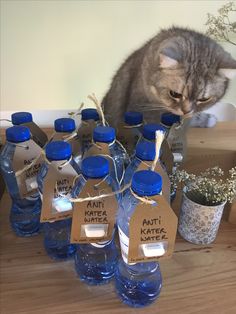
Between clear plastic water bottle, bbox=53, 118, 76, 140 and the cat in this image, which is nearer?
clear plastic water bottle, bbox=53, 118, 76, 140

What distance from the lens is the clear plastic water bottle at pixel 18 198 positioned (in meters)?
0.58

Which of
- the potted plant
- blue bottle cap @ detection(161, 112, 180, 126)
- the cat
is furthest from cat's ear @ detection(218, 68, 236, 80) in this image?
the potted plant

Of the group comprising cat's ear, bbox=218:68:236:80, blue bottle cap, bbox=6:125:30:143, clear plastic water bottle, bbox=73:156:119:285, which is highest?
cat's ear, bbox=218:68:236:80

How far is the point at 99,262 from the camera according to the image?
59cm

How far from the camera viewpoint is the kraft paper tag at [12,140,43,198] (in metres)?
0.59

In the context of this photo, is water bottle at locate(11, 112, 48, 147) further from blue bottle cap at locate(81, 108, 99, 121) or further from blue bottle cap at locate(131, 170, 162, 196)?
blue bottle cap at locate(131, 170, 162, 196)

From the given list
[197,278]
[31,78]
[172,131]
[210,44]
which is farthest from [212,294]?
[31,78]

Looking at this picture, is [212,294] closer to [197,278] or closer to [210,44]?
[197,278]

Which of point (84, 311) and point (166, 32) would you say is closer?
point (84, 311)

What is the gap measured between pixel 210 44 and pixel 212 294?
27.0 inches

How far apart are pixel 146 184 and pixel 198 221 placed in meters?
0.22

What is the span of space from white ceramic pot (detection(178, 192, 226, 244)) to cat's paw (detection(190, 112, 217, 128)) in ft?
1.44

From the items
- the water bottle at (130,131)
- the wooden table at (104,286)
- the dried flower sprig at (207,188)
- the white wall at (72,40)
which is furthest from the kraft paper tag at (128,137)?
the white wall at (72,40)

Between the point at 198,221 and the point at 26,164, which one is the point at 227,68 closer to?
the point at 198,221
